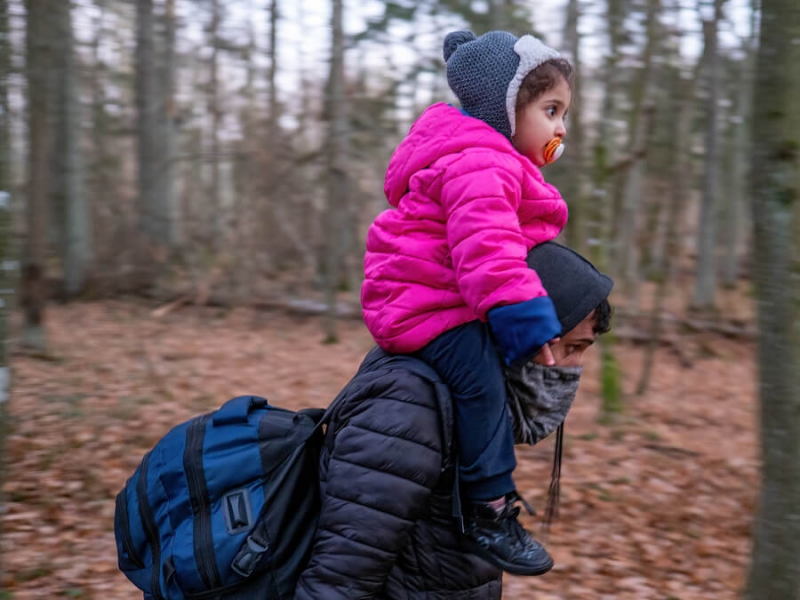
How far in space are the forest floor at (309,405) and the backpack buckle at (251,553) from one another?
2258mm

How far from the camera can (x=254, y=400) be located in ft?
6.61

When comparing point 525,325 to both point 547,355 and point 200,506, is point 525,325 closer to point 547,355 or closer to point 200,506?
point 547,355

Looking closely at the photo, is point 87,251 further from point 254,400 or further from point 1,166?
point 254,400

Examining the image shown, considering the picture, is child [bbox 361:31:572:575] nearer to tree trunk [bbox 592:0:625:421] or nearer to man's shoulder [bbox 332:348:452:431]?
man's shoulder [bbox 332:348:452:431]

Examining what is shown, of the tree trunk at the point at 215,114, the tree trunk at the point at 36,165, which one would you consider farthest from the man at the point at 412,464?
the tree trunk at the point at 215,114

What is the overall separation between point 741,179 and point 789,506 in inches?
575

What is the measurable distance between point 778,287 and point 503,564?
177 centimetres

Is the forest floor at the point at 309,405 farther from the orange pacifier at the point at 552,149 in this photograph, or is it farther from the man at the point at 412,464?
the orange pacifier at the point at 552,149

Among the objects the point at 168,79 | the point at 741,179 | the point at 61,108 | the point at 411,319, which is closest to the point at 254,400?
the point at 411,319

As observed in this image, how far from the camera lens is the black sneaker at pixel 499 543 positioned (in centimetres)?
190

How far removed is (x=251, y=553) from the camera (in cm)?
179

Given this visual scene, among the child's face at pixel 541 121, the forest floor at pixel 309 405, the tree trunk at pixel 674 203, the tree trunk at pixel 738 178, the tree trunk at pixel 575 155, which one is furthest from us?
the tree trunk at pixel 738 178

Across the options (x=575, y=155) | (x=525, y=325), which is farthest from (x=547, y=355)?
(x=575, y=155)

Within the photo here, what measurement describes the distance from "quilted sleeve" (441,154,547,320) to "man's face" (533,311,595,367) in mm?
252
